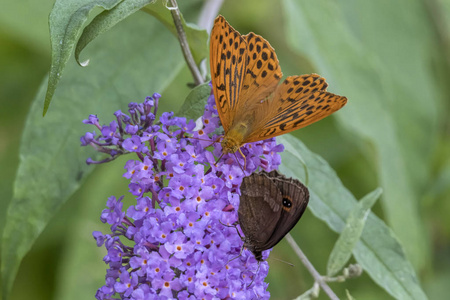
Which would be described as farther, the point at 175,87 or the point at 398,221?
the point at 175,87

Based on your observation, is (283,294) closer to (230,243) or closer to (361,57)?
(361,57)

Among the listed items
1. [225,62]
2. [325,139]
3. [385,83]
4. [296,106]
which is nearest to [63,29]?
[225,62]

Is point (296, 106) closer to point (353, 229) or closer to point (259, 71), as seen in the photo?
point (259, 71)

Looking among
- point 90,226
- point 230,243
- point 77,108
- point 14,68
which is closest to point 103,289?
point 230,243

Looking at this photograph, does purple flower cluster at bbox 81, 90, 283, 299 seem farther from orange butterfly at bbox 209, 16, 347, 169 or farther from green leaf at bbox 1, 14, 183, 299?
green leaf at bbox 1, 14, 183, 299

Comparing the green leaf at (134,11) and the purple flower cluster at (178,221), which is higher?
the green leaf at (134,11)

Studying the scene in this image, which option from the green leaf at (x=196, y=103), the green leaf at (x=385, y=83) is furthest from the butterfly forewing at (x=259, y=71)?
the green leaf at (x=385, y=83)

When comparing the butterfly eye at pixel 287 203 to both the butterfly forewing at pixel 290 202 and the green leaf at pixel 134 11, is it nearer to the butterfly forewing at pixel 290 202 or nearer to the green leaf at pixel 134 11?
the butterfly forewing at pixel 290 202
